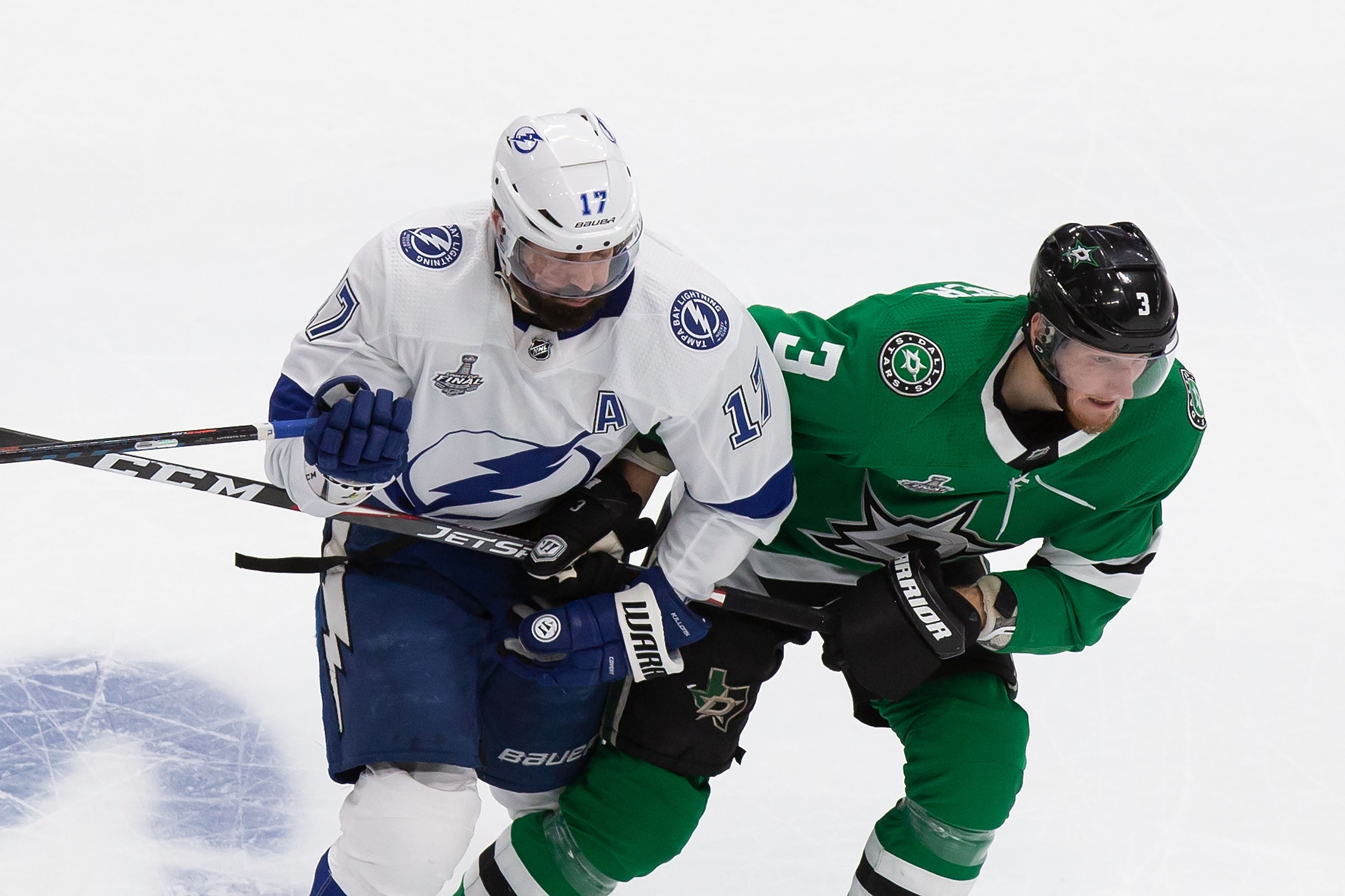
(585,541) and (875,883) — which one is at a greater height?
(585,541)

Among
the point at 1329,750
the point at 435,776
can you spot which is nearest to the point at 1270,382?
the point at 1329,750

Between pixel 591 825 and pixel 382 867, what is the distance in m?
0.52

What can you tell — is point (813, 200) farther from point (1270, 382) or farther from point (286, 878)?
point (286, 878)

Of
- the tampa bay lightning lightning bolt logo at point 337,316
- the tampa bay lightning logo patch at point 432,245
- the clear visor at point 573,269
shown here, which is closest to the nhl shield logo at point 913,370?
the clear visor at point 573,269

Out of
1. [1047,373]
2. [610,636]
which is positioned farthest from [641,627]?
[1047,373]

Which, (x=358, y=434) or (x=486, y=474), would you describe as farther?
(x=486, y=474)

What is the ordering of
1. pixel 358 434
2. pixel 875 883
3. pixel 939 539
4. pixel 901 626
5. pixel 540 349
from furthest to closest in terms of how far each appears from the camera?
pixel 939 539 → pixel 875 883 → pixel 901 626 → pixel 540 349 → pixel 358 434

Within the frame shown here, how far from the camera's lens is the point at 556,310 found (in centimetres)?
284

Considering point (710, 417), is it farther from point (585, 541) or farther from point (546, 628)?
point (546, 628)

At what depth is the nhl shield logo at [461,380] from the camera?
294 cm

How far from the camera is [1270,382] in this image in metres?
4.91

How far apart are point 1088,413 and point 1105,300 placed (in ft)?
0.75

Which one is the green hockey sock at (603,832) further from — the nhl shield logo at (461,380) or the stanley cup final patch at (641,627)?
Result: the nhl shield logo at (461,380)

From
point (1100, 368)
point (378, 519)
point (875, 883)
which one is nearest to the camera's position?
point (1100, 368)
